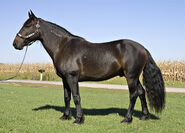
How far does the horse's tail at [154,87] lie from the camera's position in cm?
700

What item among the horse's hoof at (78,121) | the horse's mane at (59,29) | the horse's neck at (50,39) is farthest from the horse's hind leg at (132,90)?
the horse's neck at (50,39)

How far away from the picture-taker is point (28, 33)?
7.02 meters

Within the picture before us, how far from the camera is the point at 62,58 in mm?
6738

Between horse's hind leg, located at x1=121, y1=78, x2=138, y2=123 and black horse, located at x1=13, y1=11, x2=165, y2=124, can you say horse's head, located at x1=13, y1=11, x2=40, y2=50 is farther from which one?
horse's hind leg, located at x1=121, y1=78, x2=138, y2=123

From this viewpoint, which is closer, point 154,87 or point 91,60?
point 91,60

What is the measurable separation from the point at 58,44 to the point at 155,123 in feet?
11.9

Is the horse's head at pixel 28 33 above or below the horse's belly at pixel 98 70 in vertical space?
above

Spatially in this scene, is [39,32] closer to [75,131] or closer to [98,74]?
[98,74]

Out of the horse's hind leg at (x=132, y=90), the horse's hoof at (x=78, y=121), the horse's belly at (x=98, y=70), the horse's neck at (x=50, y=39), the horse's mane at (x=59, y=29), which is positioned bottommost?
the horse's hoof at (x=78, y=121)

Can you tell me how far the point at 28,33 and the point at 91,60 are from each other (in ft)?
6.77

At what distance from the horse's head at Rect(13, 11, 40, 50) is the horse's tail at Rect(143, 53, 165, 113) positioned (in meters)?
3.49

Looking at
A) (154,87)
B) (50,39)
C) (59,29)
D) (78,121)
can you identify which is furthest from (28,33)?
(154,87)

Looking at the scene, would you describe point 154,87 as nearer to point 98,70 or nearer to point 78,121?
point 98,70

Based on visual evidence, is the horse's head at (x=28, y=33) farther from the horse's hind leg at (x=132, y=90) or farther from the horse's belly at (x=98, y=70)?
the horse's hind leg at (x=132, y=90)
